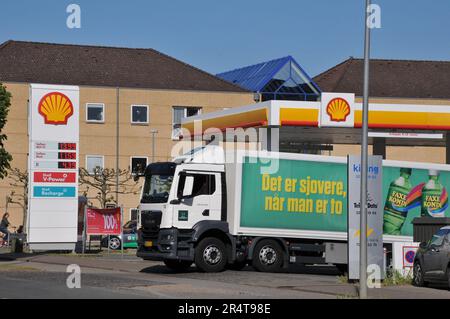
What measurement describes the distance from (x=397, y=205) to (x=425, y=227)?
1978 mm

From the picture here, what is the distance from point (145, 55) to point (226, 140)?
111 ft

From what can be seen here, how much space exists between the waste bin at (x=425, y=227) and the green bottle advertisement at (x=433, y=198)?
79.9 inches

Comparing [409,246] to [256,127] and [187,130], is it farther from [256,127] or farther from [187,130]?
[187,130]

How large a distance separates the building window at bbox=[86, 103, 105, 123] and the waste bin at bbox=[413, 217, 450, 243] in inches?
1713

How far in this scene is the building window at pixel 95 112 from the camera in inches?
2699

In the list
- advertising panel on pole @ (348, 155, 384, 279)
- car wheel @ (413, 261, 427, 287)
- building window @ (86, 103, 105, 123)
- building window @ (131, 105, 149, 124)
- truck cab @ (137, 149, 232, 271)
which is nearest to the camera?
advertising panel on pole @ (348, 155, 384, 279)

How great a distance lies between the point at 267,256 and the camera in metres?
27.5

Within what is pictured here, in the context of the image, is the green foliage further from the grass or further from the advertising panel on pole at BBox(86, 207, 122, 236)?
the advertising panel on pole at BBox(86, 207, 122, 236)

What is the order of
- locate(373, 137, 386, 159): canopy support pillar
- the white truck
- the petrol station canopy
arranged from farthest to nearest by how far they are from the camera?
locate(373, 137, 386, 159): canopy support pillar < the petrol station canopy < the white truck

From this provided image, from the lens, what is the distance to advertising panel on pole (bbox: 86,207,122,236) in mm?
37500

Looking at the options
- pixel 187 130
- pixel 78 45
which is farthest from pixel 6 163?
pixel 78 45

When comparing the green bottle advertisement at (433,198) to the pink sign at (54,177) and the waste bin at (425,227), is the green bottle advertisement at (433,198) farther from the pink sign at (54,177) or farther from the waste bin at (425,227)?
the pink sign at (54,177)

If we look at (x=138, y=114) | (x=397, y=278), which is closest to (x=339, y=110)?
(x=397, y=278)

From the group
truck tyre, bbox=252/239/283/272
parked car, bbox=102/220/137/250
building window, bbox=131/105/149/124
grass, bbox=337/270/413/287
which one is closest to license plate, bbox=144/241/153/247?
truck tyre, bbox=252/239/283/272
